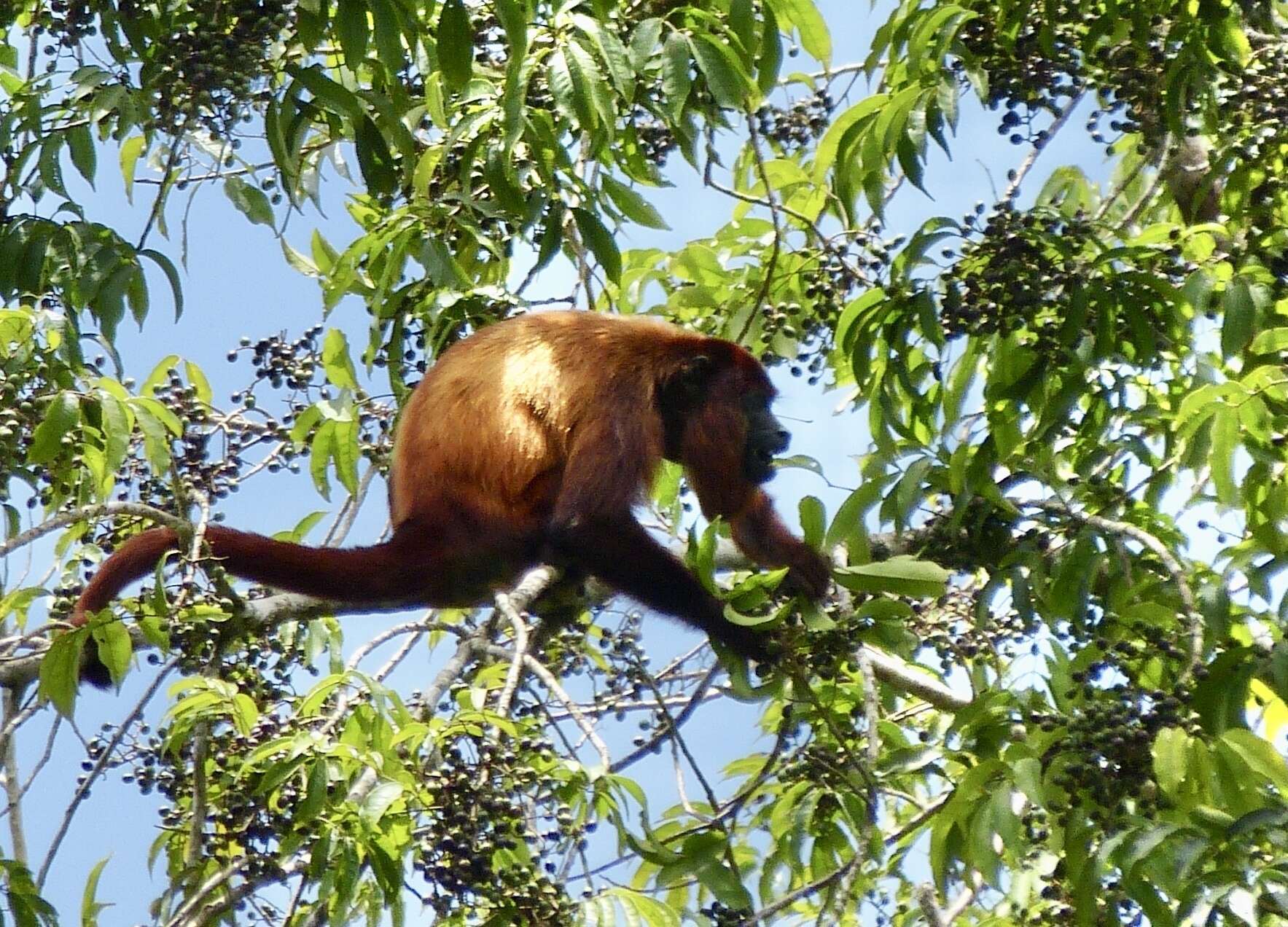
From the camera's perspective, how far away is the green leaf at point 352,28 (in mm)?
2744

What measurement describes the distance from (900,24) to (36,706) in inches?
95.5

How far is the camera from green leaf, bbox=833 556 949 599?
271cm

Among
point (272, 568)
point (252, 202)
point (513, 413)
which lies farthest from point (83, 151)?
point (513, 413)

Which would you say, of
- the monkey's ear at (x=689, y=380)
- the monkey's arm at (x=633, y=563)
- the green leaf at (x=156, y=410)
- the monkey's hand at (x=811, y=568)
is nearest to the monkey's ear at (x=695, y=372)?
the monkey's ear at (x=689, y=380)

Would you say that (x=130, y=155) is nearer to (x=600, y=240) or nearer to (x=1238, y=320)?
(x=600, y=240)

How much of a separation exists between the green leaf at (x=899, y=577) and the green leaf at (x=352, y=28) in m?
1.35

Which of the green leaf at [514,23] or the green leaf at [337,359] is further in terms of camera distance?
the green leaf at [337,359]

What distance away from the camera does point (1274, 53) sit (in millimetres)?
3285

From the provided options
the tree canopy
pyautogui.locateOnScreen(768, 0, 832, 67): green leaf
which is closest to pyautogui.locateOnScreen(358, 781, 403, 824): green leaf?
the tree canopy

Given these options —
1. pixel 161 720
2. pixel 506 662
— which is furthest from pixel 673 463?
pixel 161 720

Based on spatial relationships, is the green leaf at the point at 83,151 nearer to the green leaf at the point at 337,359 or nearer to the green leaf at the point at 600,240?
the green leaf at the point at 337,359

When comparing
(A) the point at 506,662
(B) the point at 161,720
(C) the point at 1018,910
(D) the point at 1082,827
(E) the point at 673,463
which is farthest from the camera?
(E) the point at 673,463

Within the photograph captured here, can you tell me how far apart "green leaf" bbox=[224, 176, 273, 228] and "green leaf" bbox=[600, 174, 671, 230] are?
2.97ft

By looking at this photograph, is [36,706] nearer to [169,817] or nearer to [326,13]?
[169,817]
